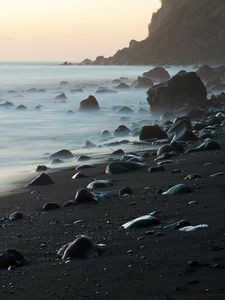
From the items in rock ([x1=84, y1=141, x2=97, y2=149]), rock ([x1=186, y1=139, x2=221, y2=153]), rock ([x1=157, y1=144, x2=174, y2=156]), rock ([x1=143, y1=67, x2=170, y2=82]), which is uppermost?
rock ([x1=186, y1=139, x2=221, y2=153])

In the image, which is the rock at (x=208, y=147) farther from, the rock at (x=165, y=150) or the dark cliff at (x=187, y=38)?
the dark cliff at (x=187, y=38)

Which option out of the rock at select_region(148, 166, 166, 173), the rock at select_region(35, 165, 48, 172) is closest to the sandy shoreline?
the rock at select_region(148, 166, 166, 173)

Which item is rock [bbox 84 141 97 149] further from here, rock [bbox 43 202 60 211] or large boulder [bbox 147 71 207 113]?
large boulder [bbox 147 71 207 113]

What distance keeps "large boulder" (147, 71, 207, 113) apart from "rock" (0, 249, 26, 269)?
18087 mm

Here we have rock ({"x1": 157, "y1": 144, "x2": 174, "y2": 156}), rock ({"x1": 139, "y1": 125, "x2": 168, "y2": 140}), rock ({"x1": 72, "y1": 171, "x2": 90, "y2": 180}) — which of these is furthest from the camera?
rock ({"x1": 139, "y1": 125, "x2": 168, "y2": 140})

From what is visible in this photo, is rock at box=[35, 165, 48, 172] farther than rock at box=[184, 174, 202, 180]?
Yes

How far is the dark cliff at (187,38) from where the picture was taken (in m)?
96.4

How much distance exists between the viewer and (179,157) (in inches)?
320

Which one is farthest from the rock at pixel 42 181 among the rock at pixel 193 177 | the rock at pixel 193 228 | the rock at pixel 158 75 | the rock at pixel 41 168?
the rock at pixel 158 75

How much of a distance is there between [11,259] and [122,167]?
12.9 ft

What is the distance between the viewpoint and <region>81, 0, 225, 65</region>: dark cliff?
316 ft

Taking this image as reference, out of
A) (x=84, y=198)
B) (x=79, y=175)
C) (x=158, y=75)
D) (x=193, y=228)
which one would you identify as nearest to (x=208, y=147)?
(x=79, y=175)

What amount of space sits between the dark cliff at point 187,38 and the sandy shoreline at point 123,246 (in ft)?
289

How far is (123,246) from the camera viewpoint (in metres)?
3.73
